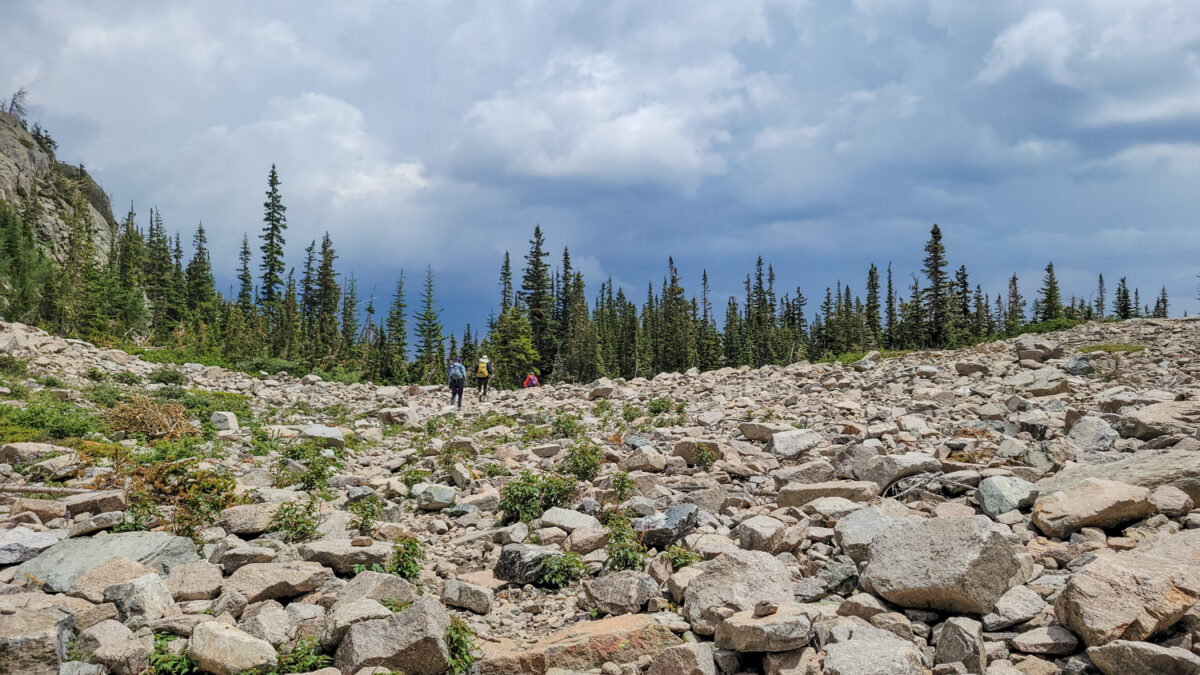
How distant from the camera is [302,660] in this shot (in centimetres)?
505

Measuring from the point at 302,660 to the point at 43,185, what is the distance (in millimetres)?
87614

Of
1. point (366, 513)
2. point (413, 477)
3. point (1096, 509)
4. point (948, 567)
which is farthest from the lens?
point (413, 477)

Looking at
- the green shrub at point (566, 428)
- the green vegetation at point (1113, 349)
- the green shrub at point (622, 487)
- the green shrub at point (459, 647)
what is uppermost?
the green vegetation at point (1113, 349)

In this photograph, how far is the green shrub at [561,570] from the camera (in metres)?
6.73

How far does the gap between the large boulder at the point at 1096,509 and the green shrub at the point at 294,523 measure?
8455mm

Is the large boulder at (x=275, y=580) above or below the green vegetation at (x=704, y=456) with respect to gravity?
below

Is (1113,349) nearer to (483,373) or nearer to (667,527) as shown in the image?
(667,527)

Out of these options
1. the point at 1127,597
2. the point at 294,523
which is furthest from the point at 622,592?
the point at 294,523

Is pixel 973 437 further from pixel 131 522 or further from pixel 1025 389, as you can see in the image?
pixel 131 522

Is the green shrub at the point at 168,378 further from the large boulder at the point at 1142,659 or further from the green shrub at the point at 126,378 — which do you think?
the large boulder at the point at 1142,659

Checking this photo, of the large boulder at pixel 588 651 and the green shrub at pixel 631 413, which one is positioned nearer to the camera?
the large boulder at pixel 588 651

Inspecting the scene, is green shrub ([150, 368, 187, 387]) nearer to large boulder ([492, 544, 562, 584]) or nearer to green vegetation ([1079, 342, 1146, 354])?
large boulder ([492, 544, 562, 584])

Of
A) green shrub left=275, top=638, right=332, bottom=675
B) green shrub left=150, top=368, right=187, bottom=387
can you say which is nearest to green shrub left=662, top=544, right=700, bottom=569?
green shrub left=275, top=638, right=332, bottom=675

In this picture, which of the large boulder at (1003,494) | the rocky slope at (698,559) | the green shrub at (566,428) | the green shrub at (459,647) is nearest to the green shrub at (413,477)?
the rocky slope at (698,559)
